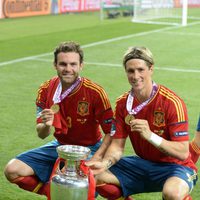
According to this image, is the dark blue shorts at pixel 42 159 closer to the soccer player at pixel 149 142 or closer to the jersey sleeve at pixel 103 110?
the jersey sleeve at pixel 103 110

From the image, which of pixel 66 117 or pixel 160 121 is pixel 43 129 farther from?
pixel 160 121

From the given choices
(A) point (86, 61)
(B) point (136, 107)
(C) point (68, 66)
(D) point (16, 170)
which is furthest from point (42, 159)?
(A) point (86, 61)

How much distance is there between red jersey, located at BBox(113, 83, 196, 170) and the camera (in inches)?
168

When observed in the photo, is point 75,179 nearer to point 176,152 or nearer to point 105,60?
point 176,152

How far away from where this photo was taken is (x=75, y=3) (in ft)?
93.5

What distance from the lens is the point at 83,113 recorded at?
4.79m

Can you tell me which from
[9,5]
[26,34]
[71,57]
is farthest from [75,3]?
[71,57]

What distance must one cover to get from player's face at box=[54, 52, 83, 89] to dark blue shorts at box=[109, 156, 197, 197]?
2.40 ft

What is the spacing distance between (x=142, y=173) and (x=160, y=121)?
430 mm

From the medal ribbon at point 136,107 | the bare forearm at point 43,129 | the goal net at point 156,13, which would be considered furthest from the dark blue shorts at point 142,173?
the goal net at point 156,13

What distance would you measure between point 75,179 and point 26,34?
567 inches

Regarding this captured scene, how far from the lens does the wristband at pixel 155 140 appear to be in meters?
4.06

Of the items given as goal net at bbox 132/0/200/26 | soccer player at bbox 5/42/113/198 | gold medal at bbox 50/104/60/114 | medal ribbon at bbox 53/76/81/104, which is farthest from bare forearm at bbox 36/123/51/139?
goal net at bbox 132/0/200/26

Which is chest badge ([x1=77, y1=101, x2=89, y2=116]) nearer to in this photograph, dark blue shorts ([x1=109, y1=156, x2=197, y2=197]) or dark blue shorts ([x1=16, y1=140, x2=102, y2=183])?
dark blue shorts ([x1=16, y1=140, x2=102, y2=183])
